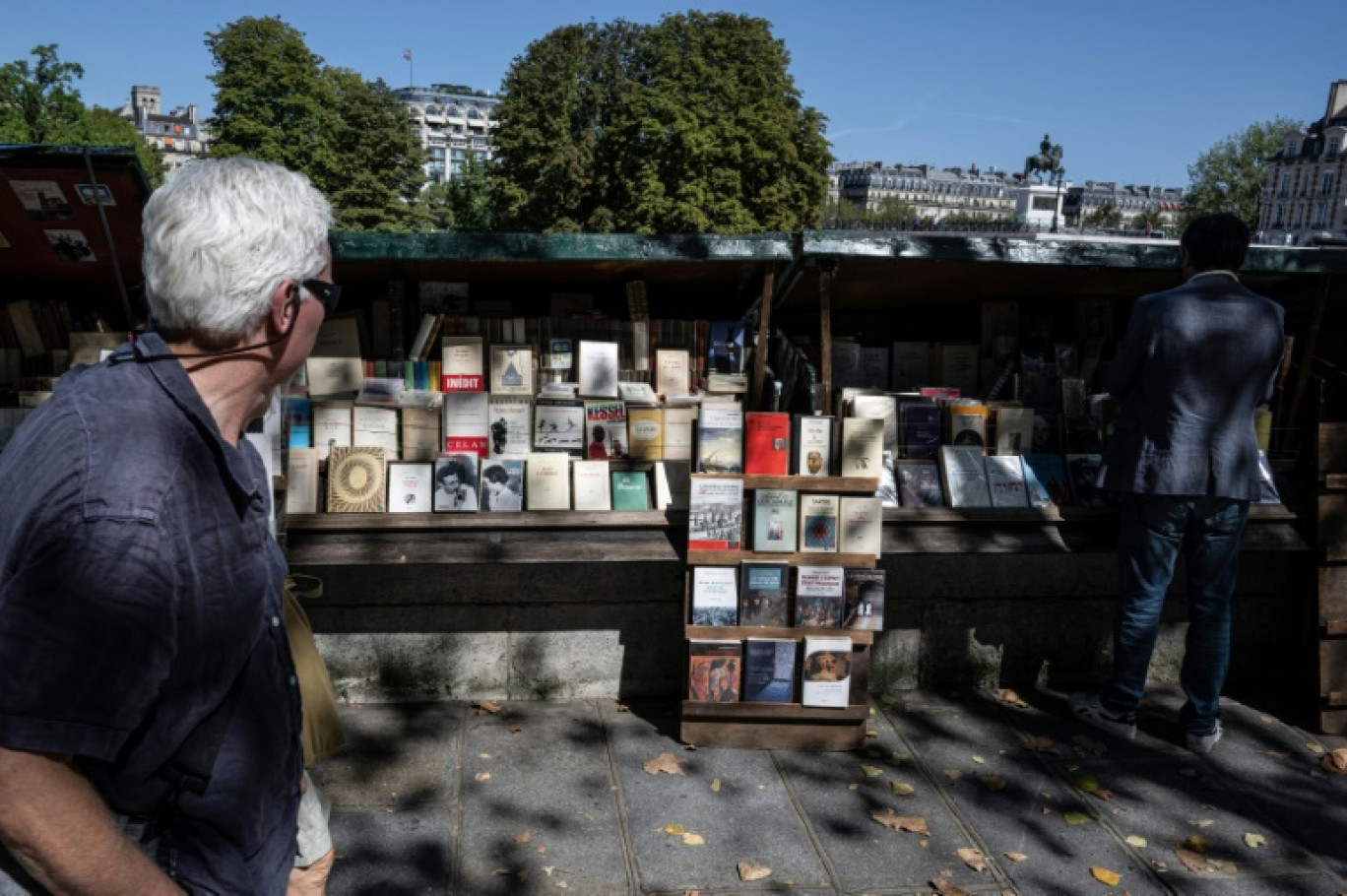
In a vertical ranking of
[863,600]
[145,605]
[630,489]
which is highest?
[145,605]

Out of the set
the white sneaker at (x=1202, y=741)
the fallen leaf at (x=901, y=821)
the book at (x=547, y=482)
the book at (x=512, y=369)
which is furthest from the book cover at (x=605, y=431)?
the white sneaker at (x=1202, y=741)

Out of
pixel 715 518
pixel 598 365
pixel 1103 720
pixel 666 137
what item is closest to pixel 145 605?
pixel 715 518

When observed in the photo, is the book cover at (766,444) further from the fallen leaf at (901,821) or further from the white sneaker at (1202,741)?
the white sneaker at (1202,741)

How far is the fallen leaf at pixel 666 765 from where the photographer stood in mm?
Result: 4254

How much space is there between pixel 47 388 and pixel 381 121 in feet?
143

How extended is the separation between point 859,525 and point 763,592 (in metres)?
0.49

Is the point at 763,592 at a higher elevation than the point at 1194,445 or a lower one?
lower

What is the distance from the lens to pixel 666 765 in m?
4.29

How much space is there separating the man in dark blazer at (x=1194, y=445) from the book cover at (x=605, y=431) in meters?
2.24

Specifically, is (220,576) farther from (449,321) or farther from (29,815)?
(449,321)

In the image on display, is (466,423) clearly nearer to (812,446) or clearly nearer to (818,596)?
(812,446)

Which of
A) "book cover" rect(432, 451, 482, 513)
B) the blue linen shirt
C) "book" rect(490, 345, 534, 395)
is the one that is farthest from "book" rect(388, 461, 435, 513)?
the blue linen shirt

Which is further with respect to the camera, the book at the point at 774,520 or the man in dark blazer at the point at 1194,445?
the book at the point at 774,520

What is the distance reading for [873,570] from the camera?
14.6 ft
